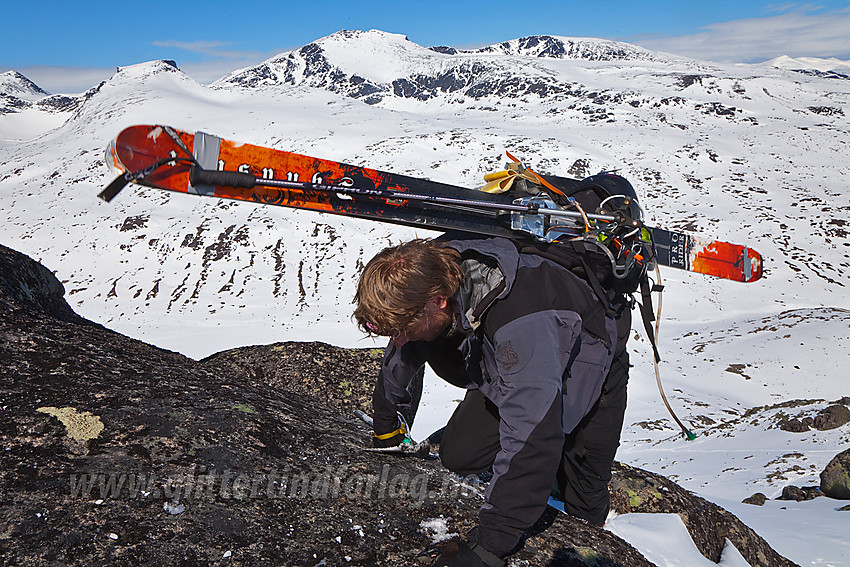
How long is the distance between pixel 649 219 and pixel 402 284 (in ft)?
121

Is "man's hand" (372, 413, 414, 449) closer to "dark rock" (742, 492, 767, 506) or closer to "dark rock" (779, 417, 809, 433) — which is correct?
"dark rock" (742, 492, 767, 506)

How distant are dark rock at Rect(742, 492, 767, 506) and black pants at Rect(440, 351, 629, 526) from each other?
18.2 ft

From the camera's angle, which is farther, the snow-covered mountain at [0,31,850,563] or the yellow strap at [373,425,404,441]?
the snow-covered mountain at [0,31,850,563]

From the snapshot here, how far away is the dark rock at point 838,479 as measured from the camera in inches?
317

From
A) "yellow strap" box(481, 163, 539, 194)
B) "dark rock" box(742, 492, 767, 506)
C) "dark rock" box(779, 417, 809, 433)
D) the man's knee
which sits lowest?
"dark rock" box(742, 492, 767, 506)

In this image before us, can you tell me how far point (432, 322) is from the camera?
326 centimetres

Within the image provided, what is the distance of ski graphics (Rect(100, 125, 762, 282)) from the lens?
4.04 m

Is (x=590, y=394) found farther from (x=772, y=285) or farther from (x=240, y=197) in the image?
(x=772, y=285)

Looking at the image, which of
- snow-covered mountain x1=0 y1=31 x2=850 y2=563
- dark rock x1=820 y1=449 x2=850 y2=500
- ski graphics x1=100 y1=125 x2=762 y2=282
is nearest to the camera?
ski graphics x1=100 y1=125 x2=762 y2=282

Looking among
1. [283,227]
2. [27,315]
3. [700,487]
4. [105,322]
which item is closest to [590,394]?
[27,315]

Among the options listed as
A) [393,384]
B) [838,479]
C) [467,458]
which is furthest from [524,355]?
[838,479]

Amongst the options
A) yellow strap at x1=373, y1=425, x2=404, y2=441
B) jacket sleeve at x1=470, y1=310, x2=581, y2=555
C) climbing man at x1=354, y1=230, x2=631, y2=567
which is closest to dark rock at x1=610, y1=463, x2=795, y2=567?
climbing man at x1=354, y1=230, x2=631, y2=567

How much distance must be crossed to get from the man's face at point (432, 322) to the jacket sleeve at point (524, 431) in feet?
1.35

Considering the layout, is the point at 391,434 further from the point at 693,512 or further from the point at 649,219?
the point at 649,219
